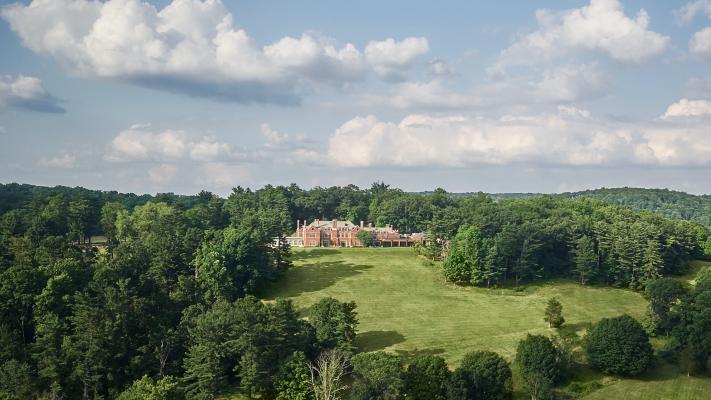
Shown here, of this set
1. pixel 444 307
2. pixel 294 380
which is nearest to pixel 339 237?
pixel 444 307

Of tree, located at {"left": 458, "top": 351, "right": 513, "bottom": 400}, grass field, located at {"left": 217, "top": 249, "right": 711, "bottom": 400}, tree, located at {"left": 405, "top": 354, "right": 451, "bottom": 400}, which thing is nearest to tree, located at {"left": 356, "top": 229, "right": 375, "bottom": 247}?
grass field, located at {"left": 217, "top": 249, "right": 711, "bottom": 400}

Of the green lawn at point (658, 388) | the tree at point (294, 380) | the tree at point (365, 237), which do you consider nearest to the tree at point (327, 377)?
the tree at point (294, 380)

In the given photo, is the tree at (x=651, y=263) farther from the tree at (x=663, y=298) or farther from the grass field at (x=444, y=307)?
the tree at (x=663, y=298)

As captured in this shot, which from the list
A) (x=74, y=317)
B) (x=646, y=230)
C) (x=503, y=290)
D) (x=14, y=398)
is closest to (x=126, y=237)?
(x=74, y=317)

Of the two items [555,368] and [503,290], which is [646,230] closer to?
[503,290]

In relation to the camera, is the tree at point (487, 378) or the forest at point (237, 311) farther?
the forest at point (237, 311)

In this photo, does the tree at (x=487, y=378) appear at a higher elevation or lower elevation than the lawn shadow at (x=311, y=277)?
lower

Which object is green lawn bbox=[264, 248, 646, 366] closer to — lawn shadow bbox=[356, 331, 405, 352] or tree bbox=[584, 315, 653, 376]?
lawn shadow bbox=[356, 331, 405, 352]
